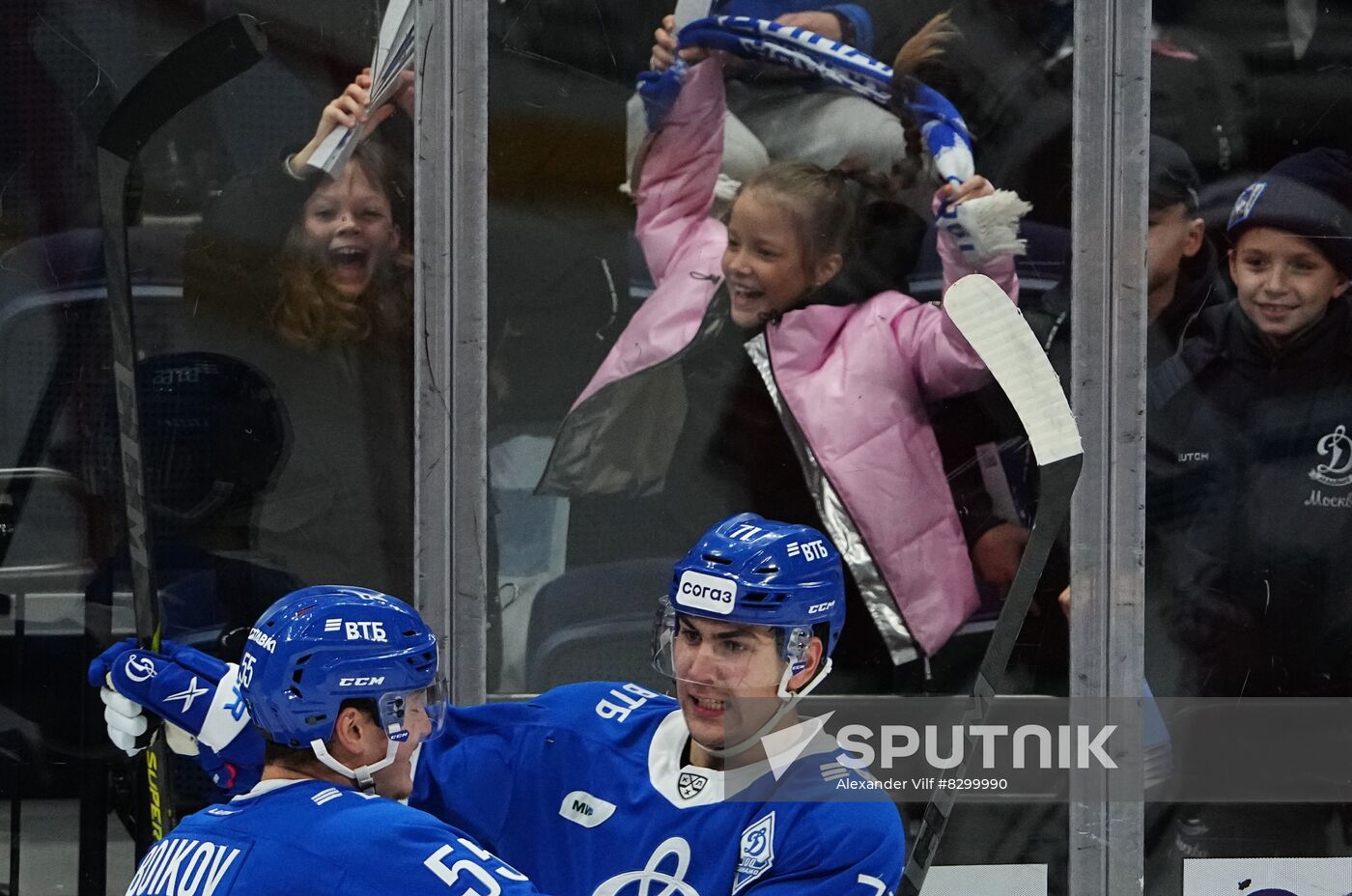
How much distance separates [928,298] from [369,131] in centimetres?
114

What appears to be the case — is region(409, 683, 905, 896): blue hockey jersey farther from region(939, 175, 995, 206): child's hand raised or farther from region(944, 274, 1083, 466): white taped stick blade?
region(939, 175, 995, 206): child's hand raised

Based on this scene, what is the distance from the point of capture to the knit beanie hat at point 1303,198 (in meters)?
3.39

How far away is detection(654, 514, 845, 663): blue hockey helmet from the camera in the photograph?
7.47 ft

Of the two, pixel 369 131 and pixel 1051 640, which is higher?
pixel 369 131

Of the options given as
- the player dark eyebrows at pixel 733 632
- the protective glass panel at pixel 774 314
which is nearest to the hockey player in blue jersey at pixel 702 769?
the player dark eyebrows at pixel 733 632

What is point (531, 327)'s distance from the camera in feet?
10.9

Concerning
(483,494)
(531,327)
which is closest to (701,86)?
(531,327)

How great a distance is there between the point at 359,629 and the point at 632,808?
21.6 inches

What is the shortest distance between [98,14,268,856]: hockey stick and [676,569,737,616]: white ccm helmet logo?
1.05m

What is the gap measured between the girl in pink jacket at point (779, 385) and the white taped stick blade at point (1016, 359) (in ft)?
3.26

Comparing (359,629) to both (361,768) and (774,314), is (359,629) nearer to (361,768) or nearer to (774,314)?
(361,768)

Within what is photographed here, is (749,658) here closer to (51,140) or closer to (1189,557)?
(1189,557)

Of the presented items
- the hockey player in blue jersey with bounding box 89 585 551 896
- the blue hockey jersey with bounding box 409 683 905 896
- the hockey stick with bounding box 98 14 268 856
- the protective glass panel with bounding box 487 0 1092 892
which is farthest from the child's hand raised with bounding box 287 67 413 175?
the hockey player in blue jersey with bounding box 89 585 551 896

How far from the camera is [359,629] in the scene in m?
2.06
